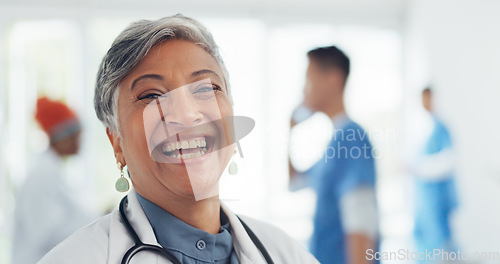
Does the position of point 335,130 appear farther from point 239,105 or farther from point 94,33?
point 94,33

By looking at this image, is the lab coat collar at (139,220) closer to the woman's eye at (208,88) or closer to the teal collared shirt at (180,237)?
the teal collared shirt at (180,237)

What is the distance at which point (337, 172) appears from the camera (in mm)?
843

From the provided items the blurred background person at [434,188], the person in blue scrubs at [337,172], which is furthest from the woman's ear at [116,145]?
the blurred background person at [434,188]

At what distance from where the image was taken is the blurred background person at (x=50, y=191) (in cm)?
74

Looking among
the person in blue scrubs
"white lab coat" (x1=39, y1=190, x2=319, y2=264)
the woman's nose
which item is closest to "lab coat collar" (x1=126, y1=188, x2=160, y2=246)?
"white lab coat" (x1=39, y1=190, x2=319, y2=264)

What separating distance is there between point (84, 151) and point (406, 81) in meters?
0.60

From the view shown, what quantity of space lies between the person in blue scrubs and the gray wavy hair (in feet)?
0.85

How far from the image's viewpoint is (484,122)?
35.0 inches

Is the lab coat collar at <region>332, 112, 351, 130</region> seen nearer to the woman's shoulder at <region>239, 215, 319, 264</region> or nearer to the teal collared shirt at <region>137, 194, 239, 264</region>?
the woman's shoulder at <region>239, 215, 319, 264</region>

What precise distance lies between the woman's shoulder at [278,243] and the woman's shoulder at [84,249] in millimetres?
233

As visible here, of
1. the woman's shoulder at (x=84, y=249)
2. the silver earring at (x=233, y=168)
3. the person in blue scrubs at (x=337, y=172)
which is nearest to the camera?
the woman's shoulder at (x=84, y=249)

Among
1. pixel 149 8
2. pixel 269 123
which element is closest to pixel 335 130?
pixel 269 123

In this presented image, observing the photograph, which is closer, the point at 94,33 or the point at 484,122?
the point at 94,33

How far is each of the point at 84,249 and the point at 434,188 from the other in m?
0.67
